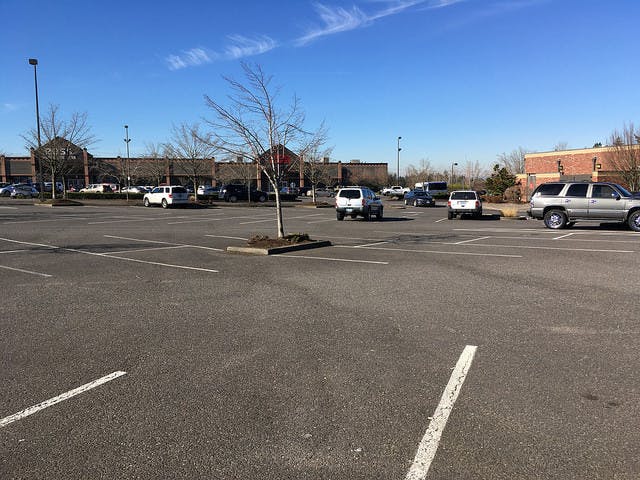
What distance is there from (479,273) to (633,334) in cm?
430

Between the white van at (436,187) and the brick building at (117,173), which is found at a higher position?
the brick building at (117,173)

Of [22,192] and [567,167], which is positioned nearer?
[567,167]

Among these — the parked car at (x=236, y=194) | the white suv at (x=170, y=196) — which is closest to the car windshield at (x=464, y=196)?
the white suv at (x=170, y=196)

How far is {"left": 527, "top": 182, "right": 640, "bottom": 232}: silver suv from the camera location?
61.5 feet

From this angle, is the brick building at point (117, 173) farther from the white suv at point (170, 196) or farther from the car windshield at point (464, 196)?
the car windshield at point (464, 196)

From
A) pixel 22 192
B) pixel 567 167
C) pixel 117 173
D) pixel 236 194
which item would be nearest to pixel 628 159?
pixel 567 167

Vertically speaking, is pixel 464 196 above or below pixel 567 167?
below

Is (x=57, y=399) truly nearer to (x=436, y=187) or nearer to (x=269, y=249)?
(x=269, y=249)

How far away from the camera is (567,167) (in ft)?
164

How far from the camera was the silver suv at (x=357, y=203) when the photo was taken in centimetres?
2547

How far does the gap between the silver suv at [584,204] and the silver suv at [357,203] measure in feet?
26.7

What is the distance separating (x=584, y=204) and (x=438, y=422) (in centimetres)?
1870

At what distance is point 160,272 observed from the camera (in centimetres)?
1024

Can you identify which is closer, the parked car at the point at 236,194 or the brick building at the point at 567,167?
the brick building at the point at 567,167
